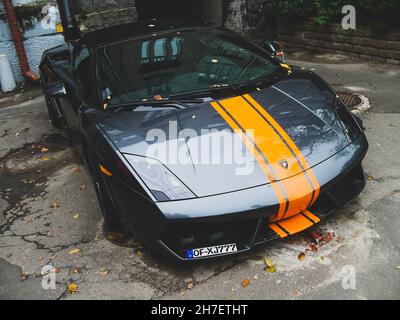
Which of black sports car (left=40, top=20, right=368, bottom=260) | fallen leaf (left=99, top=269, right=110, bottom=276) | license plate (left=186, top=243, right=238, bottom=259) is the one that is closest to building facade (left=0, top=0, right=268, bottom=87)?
black sports car (left=40, top=20, right=368, bottom=260)

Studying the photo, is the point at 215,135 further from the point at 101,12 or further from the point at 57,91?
the point at 101,12

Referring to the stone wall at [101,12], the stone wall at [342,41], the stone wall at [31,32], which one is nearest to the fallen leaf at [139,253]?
the stone wall at [342,41]

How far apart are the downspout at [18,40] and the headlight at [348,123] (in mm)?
5956

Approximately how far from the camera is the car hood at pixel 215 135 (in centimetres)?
293

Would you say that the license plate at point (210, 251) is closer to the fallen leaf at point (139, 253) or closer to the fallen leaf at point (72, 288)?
the fallen leaf at point (139, 253)

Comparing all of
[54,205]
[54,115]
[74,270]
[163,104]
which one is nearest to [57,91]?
[54,205]

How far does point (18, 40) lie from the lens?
26.0 feet

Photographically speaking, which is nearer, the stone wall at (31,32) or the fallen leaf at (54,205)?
the fallen leaf at (54,205)

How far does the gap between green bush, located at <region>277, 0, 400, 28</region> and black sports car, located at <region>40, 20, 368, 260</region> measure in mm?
3606

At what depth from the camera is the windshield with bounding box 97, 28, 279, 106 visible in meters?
3.71

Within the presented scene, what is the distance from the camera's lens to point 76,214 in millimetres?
4020

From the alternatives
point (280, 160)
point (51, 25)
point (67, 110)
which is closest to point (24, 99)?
point (51, 25)

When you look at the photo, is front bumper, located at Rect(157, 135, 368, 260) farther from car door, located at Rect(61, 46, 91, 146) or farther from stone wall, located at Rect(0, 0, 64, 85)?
stone wall, located at Rect(0, 0, 64, 85)
